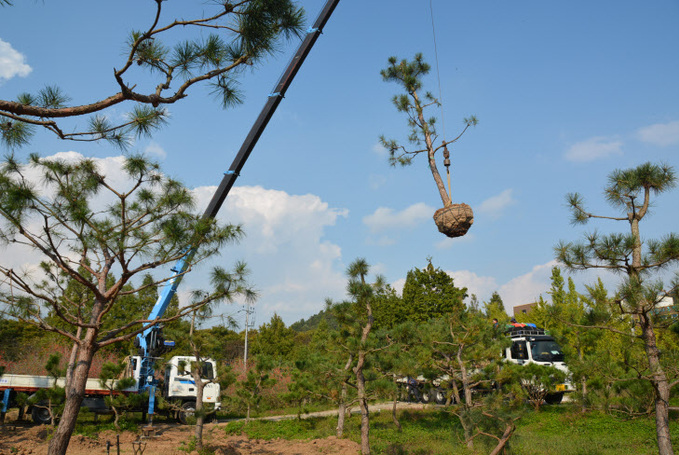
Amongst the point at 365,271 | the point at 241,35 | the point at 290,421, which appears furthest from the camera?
the point at 290,421

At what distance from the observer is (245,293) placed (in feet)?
19.6

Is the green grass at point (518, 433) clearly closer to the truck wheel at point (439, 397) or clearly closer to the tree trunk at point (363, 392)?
the tree trunk at point (363, 392)

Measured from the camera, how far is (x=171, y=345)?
11.9 meters

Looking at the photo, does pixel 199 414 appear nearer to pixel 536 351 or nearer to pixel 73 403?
pixel 73 403

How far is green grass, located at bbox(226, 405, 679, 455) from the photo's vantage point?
805 centimetres

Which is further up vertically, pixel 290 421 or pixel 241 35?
pixel 241 35

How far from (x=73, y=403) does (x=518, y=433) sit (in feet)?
28.1

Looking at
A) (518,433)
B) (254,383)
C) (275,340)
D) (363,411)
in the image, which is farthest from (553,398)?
(275,340)

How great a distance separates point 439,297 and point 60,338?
52.4ft

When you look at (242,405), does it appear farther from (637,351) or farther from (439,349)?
(637,351)

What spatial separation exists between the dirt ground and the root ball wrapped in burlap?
534cm

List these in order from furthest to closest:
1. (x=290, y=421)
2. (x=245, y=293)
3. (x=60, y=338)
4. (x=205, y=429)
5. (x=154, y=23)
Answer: (x=60, y=338) < (x=290, y=421) < (x=205, y=429) < (x=245, y=293) < (x=154, y=23)

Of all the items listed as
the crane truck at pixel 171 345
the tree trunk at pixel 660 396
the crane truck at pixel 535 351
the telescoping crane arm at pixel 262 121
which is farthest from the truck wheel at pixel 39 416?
the tree trunk at pixel 660 396

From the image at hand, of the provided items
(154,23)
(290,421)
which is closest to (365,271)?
(154,23)
